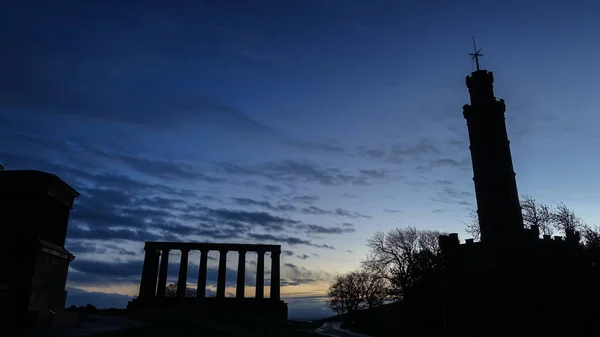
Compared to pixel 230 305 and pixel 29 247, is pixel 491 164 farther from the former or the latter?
pixel 29 247

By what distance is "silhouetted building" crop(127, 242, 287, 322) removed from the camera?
55272mm

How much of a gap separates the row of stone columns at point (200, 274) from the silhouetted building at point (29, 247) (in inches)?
1528

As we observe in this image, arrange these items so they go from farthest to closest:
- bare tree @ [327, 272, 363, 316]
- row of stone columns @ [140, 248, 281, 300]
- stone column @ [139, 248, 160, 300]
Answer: bare tree @ [327, 272, 363, 316], row of stone columns @ [140, 248, 281, 300], stone column @ [139, 248, 160, 300]

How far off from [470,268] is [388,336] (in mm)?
12831

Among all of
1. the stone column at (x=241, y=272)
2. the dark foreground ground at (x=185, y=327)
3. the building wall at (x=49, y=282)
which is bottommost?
the dark foreground ground at (x=185, y=327)

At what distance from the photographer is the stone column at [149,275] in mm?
56250

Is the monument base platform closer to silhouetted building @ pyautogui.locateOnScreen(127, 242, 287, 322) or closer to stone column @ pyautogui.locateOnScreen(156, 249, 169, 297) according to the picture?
silhouetted building @ pyautogui.locateOnScreen(127, 242, 287, 322)

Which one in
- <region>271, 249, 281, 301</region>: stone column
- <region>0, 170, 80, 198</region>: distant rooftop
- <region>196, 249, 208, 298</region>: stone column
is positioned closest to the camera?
<region>0, 170, 80, 198</region>: distant rooftop

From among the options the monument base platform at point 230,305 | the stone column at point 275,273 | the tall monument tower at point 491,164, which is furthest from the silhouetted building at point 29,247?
the tall monument tower at point 491,164

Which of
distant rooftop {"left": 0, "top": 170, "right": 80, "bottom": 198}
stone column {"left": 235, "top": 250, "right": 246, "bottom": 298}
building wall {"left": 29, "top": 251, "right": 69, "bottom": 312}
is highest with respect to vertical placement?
distant rooftop {"left": 0, "top": 170, "right": 80, "bottom": 198}

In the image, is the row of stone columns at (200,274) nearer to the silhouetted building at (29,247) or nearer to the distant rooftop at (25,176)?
the silhouetted building at (29,247)

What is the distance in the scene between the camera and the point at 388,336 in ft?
157

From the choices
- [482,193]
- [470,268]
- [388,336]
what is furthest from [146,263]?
[482,193]

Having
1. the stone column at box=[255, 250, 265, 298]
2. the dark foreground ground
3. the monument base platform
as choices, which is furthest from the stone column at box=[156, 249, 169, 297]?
the dark foreground ground
